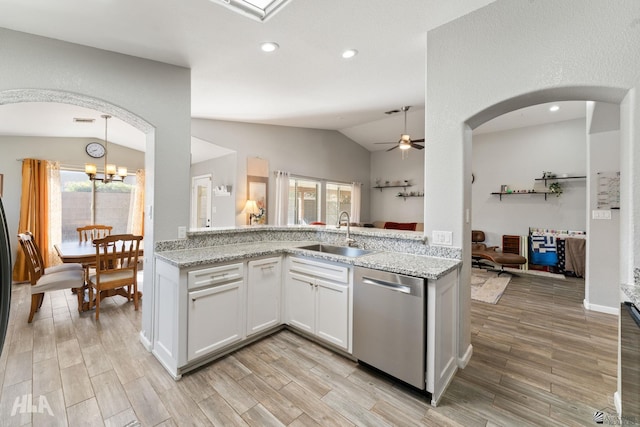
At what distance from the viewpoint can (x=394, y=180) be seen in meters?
8.22

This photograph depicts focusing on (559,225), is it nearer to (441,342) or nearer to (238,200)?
(441,342)

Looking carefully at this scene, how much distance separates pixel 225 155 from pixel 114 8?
3.84 metres

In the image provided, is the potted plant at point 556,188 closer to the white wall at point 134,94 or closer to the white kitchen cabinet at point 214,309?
the white kitchen cabinet at point 214,309

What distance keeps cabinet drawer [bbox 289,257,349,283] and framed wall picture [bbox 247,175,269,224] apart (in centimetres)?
318

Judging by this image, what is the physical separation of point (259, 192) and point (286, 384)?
14.1ft

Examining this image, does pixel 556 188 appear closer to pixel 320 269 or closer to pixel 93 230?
pixel 320 269

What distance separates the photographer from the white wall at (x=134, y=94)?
6.58 feet

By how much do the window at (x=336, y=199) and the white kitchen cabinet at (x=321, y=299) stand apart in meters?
4.81

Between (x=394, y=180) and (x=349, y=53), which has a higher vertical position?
(x=349, y=53)

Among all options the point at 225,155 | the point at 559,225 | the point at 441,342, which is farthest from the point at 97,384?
the point at 559,225

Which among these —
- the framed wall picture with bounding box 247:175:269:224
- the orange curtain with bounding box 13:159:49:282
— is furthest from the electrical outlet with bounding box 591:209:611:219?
the orange curtain with bounding box 13:159:49:282

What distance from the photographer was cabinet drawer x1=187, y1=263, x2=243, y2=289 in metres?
2.11

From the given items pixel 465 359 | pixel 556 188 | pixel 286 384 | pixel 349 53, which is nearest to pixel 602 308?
pixel 465 359

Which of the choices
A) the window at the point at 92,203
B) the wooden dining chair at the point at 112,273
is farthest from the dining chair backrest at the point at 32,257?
the window at the point at 92,203
